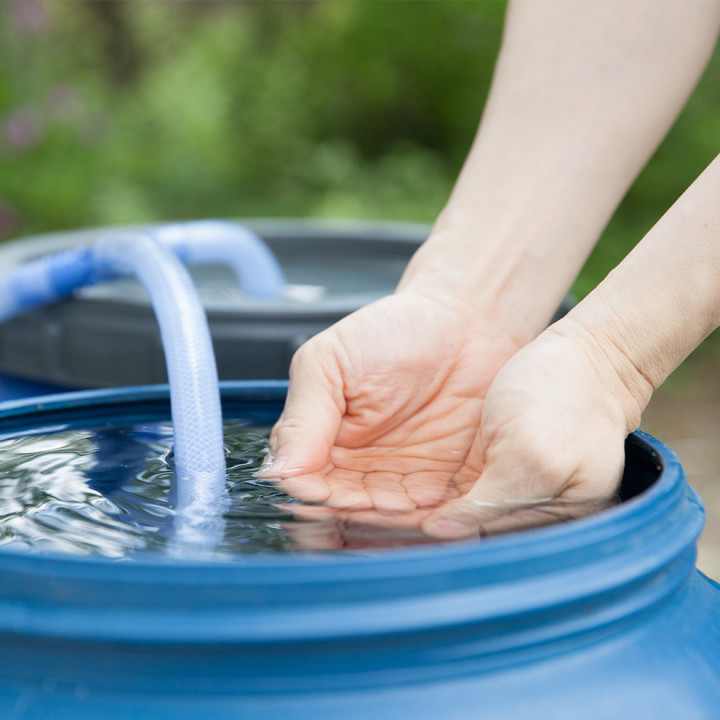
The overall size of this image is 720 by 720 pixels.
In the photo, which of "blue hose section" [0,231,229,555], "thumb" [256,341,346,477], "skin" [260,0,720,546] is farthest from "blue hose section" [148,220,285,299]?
"thumb" [256,341,346,477]

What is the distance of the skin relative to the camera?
0.89 m

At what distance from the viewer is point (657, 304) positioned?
35.0 inches

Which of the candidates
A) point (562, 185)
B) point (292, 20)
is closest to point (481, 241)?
point (562, 185)

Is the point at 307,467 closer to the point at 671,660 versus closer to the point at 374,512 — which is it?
the point at 374,512

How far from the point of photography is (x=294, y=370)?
1070 mm

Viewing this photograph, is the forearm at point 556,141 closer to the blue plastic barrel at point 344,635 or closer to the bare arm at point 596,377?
the bare arm at point 596,377

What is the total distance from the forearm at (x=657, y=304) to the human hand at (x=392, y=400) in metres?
0.20

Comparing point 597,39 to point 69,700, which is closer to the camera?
point 69,700

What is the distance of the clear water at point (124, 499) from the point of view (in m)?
0.76

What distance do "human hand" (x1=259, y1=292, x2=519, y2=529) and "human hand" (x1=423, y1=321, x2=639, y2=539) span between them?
0.10 meters


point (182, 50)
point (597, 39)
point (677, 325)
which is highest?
point (597, 39)

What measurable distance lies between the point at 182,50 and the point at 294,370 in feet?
21.2

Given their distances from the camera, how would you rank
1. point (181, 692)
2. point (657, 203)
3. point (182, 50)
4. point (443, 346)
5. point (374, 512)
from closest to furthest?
point (181, 692)
point (374, 512)
point (443, 346)
point (657, 203)
point (182, 50)

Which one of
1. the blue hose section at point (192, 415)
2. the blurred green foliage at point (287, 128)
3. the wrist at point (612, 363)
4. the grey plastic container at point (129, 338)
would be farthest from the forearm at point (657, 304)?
the blurred green foliage at point (287, 128)
